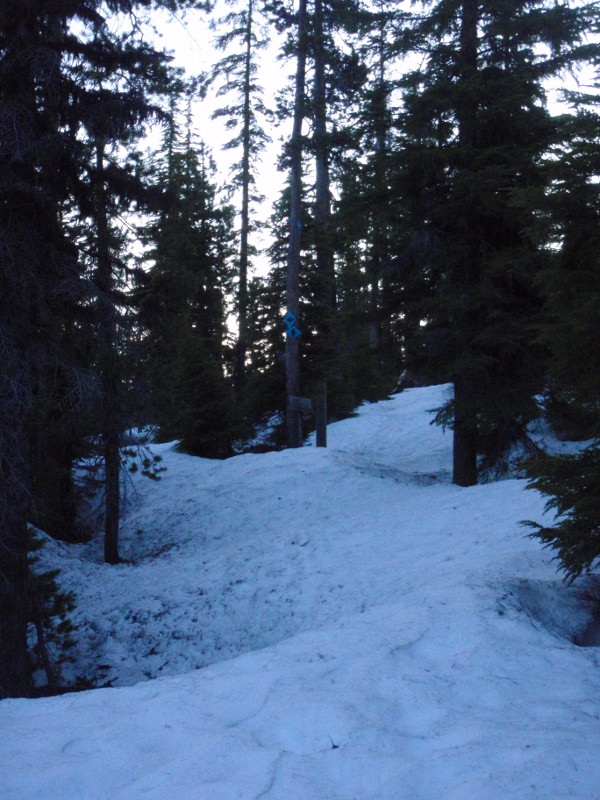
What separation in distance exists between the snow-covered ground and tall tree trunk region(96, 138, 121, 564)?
3.41 feet

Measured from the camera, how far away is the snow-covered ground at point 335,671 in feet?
10.8

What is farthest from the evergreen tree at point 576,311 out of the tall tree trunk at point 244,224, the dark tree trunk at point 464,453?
the tall tree trunk at point 244,224

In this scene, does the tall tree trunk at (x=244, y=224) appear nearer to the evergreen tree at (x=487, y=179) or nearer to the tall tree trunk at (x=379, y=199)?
the tall tree trunk at (x=379, y=199)

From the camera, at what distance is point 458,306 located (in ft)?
36.6

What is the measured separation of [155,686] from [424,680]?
192 cm

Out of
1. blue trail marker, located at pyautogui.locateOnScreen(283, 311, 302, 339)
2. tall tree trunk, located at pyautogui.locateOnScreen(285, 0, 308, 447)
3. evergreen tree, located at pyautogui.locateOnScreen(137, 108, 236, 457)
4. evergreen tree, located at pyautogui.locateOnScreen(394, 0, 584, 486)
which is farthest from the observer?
tall tree trunk, located at pyautogui.locateOnScreen(285, 0, 308, 447)

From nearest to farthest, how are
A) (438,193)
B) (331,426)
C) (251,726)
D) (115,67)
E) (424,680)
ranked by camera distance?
(251,726) < (424,680) < (115,67) < (438,193) < (331,426)

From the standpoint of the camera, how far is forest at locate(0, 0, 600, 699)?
612 cm

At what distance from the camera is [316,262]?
1781cm

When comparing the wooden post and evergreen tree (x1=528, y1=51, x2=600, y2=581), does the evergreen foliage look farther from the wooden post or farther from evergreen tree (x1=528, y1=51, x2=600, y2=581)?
the wooden post

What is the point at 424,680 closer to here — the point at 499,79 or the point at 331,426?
the point at 499,79

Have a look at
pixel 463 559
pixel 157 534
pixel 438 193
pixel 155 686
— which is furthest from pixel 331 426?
pixel 155 686

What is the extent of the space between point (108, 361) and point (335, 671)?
17.5 feet

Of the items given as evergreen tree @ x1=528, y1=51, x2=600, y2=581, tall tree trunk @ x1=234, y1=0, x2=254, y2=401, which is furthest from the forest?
tall tree trunk @ x1=234, y1=0, x2=254, y2=401
